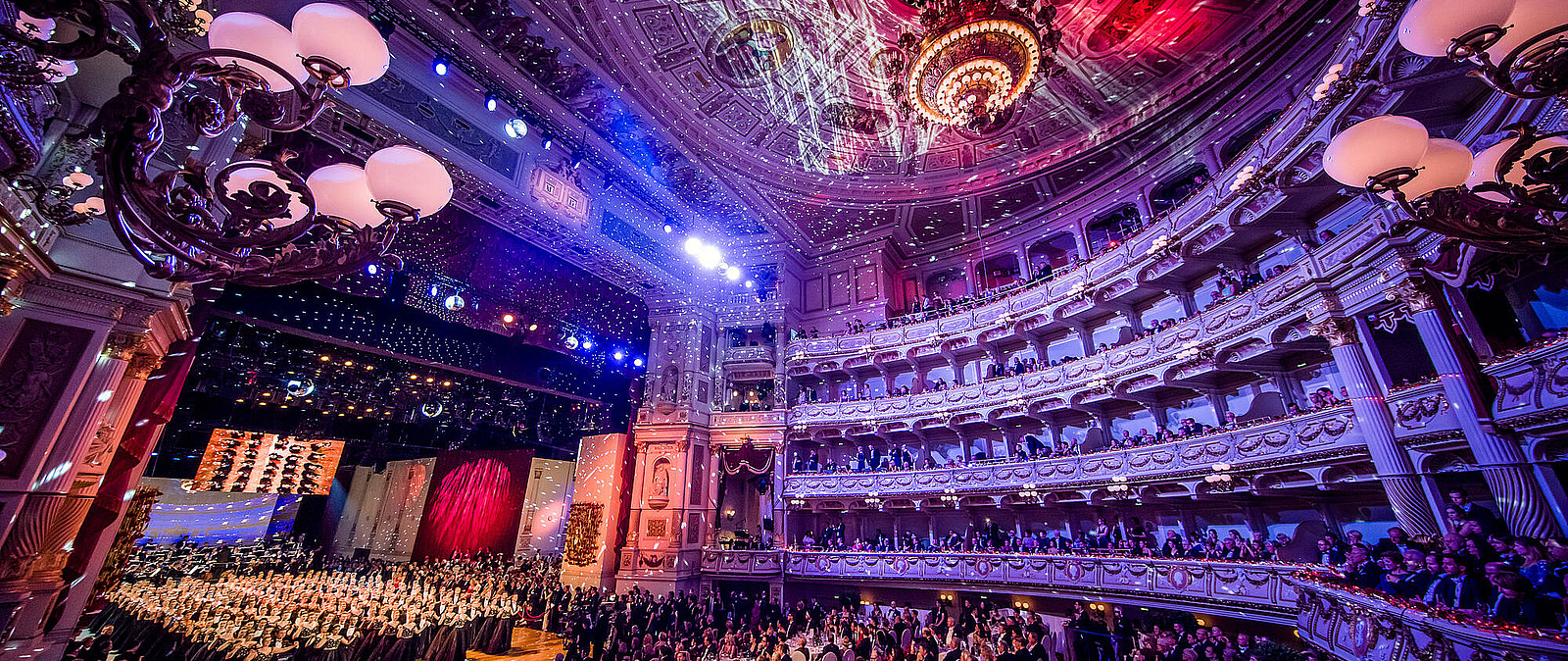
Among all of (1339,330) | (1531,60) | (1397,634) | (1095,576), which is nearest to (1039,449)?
(1095,576)

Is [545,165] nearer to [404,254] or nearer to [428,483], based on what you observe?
[404,254]

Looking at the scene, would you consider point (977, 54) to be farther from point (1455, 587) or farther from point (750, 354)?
point (750, 354)

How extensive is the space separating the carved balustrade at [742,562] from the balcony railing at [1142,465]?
1975 millimetres

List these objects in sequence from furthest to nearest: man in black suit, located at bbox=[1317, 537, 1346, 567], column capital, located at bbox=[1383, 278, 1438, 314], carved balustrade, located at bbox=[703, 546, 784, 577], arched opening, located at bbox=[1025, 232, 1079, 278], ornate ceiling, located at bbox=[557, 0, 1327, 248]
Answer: arched opening, located at bbox=[1025, 232, 1079, 278] < carved balustrade, located at bbox=[703, 546, 784, 577] < ornate ceiling, located at bbox=[557, 0, 1327, 248] < man in black suit, located at bbox=[1317, 537, 1346, 567] < column capital, located at bbox=[1383, 278, 1438, 314]

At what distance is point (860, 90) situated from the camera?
13922 millimetres

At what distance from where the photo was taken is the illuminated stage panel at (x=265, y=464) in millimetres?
16547

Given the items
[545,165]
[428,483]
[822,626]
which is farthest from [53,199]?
[428,483]

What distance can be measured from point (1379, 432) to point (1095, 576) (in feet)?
18.5

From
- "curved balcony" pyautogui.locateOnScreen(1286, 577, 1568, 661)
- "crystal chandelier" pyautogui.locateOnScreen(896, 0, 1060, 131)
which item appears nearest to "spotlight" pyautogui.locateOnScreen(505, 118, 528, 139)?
"crystal chandelier" pyautogui.locateOnScreen(896, 0, 1060, 131)

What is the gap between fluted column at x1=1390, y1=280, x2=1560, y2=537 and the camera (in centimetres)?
700

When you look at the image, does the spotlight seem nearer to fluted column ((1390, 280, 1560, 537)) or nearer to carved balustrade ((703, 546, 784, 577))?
carved balustrade ((703, 546, 784, 577))

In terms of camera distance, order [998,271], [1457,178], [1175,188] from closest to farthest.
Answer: [1457,178], [1175,188], [998,271]

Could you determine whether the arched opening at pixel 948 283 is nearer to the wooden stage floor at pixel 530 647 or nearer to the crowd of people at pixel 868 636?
the crowd of people at pixel 868 636

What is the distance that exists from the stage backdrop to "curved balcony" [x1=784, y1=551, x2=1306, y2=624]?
11575mm
